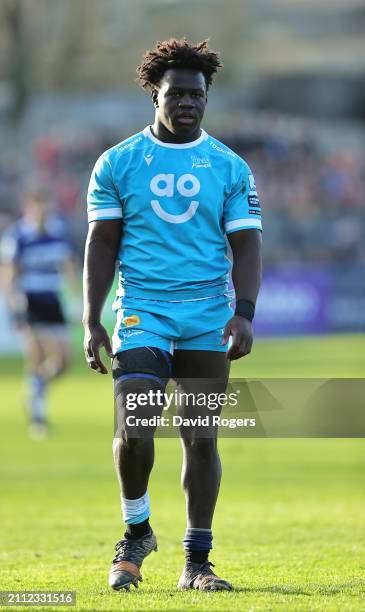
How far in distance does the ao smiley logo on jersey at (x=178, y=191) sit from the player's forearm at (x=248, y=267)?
11.0 inches

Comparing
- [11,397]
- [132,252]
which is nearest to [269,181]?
[11,397]

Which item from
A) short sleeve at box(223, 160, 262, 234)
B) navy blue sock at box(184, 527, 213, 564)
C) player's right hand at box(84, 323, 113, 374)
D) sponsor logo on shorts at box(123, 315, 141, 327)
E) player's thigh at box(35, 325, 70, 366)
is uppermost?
short sleeve at box(223, 160, 262, 234)

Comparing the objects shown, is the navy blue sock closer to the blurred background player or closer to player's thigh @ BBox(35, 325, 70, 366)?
the blurred background player

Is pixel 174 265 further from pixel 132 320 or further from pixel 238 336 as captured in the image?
pixel 238 336

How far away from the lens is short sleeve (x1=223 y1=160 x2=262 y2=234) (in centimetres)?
624

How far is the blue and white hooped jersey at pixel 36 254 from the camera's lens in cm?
1611

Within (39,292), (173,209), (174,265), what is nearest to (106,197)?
(173,209)

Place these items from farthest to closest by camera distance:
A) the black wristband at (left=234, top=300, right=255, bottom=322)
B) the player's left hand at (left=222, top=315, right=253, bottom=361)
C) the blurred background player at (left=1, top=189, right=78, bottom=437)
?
the blurred background player at (left=1, top=189, right=78, bottom=437) → the black wristband at (left=234, top=300, right=255, bottom=322) → the player's left hand at (left=222, top=315, right=253, bottom=361)

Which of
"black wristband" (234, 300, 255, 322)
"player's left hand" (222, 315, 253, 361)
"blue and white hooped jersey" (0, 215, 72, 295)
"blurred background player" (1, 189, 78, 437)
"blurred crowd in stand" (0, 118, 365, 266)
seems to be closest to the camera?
"player's left hand" (222, 315, 253, 361)

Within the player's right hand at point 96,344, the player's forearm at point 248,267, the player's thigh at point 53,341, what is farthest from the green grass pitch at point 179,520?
the player's forearm at point 248,267

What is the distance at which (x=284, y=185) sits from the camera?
42531mm

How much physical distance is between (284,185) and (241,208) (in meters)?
36.6

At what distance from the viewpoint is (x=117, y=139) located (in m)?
43.3

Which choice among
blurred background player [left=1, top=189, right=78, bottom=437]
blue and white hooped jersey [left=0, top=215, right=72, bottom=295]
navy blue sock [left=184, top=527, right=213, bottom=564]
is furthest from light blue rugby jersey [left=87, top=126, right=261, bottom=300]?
blue and white hooped jersey [left=0, top=215, right=72, bottom=295]
